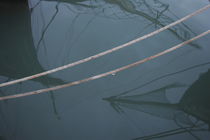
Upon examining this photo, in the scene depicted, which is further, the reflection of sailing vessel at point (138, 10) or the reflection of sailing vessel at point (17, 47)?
the reflection of sailing vessel at point (138, 10)

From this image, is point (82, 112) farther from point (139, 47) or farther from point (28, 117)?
point (139, 47)

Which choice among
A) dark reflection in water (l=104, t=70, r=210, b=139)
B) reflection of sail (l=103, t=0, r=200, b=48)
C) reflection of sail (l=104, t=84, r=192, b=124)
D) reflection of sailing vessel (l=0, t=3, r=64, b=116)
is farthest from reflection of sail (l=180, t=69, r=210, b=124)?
reflection of sailing vessel (l=0, t=3, r=64, b=116)

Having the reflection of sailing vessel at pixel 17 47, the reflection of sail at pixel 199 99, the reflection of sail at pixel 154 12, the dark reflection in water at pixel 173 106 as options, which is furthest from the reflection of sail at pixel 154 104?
the reflection of sail at pixel 154 12

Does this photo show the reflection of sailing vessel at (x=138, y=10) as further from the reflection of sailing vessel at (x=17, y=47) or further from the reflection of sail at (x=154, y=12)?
the reflection of sailing vessel at (x=17, y=47)

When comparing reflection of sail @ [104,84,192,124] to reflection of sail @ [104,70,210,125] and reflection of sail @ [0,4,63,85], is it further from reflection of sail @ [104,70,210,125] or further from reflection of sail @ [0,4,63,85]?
reflection of sail @ [0,4,63,85]

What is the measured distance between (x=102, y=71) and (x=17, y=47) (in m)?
1.12

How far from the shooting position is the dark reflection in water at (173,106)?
180 centimetres

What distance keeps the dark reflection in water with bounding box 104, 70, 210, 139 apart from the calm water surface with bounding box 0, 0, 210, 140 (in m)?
0.01

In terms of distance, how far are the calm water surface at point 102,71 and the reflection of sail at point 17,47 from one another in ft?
0.04

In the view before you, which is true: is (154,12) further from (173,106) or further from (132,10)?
(173,106)

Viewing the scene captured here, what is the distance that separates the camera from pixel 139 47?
2.41 meters

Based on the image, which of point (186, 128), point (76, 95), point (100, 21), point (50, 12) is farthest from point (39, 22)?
point (186, 128)

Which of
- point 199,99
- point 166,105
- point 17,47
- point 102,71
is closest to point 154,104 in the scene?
point 166,105

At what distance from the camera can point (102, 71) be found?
2.12 meters
